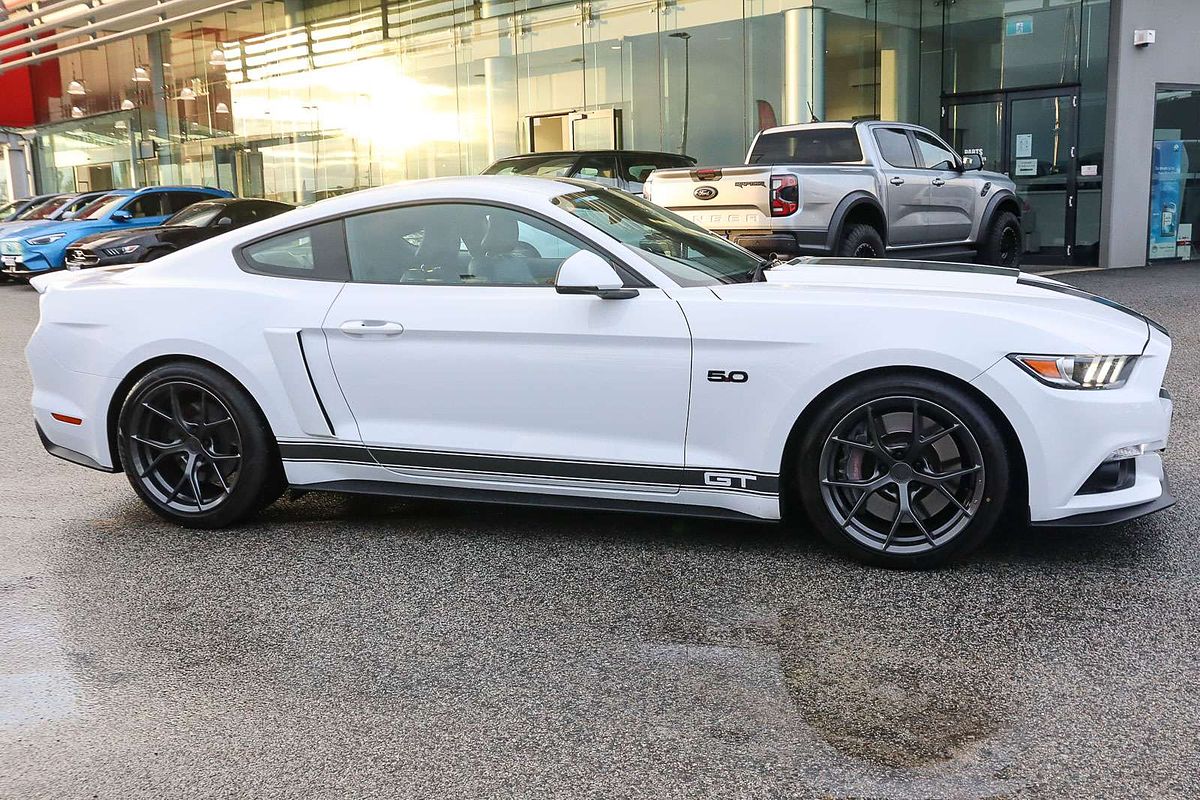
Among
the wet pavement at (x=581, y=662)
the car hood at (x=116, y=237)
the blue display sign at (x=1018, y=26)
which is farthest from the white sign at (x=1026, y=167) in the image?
the wet pavement at (x=581, y=662)

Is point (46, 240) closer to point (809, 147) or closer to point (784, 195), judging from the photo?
point (809, 147)

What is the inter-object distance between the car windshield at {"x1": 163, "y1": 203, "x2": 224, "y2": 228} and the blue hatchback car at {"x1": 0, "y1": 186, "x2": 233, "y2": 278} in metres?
1.04

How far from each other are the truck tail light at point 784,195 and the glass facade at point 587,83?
Result: 609cm

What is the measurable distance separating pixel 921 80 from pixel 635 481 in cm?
1803

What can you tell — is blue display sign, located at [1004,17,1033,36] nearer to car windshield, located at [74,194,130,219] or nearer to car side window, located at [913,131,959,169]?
car side window, located at [913,131,959,169]

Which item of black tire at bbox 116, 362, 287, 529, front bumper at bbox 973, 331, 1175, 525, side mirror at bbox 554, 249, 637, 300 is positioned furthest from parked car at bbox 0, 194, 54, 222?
front bumper at bbox 973, 331, 1175, 525

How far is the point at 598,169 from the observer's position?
595 inches

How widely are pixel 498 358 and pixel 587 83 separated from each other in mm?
20217

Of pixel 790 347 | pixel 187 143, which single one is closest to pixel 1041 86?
pixel 790 347

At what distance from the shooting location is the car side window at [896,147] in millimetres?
12492

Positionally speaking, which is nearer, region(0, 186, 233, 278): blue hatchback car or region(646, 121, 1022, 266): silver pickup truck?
region(646, 121, 1022, 266): silver pickup truck

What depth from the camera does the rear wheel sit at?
46.6 ft

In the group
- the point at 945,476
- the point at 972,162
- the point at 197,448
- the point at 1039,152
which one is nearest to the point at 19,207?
the point at 972,162

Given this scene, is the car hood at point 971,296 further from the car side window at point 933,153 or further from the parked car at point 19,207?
the parked car at point 19,207
